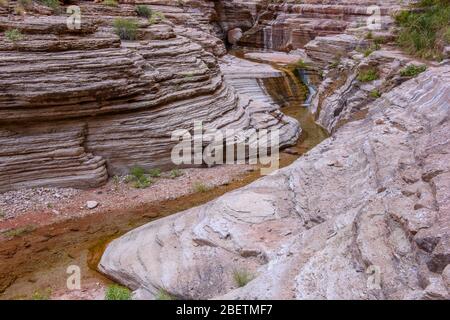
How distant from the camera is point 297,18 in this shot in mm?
29016

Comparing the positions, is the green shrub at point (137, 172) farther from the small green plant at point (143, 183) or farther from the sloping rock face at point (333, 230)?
the sloping rock face at point (333, 230)

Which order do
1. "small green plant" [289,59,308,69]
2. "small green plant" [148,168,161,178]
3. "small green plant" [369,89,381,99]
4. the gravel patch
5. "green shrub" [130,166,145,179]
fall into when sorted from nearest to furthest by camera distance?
the gravel patch → "green shrub" [130,166,145,179] → "small green plant" [148,168,161,178] → "small green plant" [369,89,381,99] → "small green plant" [289,59,308,69]

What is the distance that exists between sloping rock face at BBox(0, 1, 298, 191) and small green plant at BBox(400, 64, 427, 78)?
5.66m

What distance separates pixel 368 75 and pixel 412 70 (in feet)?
7.86

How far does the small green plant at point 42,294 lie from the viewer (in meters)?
7.54

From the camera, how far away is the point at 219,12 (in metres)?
31.8

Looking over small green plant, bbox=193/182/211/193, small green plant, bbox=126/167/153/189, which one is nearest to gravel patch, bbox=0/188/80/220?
small green plant, bbox=126/167/153/189

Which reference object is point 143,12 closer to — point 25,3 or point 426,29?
point 25,3

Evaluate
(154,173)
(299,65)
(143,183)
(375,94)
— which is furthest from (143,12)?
(299,65)

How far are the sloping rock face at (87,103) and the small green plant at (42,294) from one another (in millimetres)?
4396

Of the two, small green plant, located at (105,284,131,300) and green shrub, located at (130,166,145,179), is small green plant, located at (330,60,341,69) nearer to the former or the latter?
green shrub, located at (130,166,145,179)

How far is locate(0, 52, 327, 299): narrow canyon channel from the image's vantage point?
7930mm
